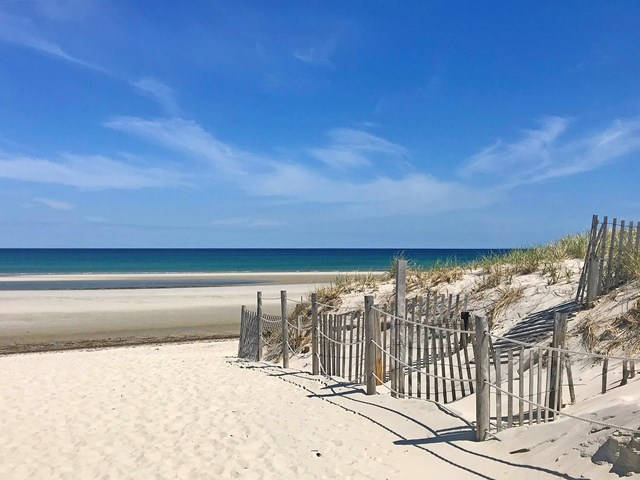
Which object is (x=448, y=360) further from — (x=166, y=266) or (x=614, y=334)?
(x=166, y=266)

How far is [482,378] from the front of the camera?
5023 mm

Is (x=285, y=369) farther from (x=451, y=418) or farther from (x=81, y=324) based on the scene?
(x=81, y=324)

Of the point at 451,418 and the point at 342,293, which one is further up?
the point at 342,293

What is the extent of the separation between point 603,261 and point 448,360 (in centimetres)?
305

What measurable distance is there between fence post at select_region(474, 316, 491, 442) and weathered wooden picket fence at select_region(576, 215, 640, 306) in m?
4.33

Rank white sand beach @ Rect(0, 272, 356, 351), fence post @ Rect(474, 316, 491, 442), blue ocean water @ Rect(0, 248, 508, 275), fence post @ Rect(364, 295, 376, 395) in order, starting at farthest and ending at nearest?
blue ocean water @ Rect(0, 248, 508, 275), white sand beach @ Rect(0, 272, 356, 351), fence post @ Rect(364, 295, 376, 395), fence post @ Rect(474, 316, 491, 442)

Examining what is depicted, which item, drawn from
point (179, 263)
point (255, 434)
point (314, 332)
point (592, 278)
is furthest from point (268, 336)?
point (179, 263)

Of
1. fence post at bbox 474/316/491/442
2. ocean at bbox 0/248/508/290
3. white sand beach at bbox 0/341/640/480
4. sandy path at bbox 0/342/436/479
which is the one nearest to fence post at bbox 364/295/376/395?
white sand beach at bbox 0/341/640/480

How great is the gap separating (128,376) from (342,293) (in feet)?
18.0


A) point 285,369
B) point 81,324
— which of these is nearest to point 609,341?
point 285,369

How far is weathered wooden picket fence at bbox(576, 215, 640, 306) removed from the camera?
853 centimetres

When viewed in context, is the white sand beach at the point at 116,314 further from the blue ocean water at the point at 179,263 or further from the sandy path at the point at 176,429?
the sandy path at the point at 176,429

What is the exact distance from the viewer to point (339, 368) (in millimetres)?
8742

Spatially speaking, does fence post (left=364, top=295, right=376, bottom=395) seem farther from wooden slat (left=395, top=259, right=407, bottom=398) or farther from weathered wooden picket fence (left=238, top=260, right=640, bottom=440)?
wooden slat (left=395, top=259, right=407, bottom=398)
